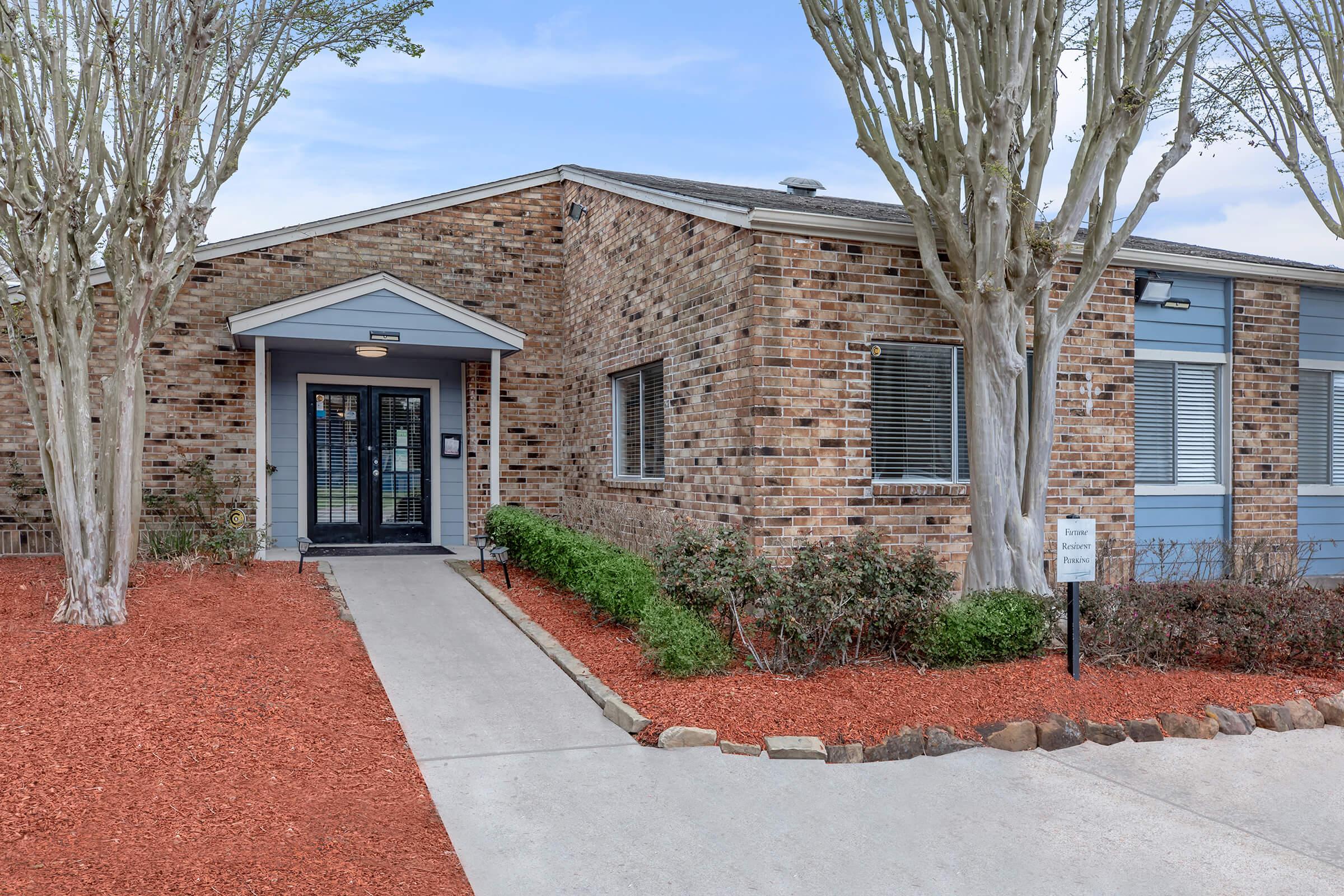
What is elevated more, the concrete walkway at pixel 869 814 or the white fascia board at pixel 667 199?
the white fascia board at pixel 667 199

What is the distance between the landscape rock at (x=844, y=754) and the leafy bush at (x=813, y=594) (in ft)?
3.95

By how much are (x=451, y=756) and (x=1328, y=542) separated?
1081cm

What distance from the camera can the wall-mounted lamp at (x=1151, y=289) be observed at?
9.79m

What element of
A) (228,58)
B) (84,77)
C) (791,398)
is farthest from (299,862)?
(228,58)

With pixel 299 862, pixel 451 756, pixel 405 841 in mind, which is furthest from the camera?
pixel 451 756

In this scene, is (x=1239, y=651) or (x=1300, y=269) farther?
(x=1300, y=269)

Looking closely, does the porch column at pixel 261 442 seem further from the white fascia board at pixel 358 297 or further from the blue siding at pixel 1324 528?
the blue siding at pixel 1324 528

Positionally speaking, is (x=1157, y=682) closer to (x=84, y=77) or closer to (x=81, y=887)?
(x=81, y=887)

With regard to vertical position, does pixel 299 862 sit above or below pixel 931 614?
below

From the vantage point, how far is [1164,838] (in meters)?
3.93

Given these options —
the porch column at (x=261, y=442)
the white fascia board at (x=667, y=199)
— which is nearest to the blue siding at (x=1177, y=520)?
the white fascia board at (x=667, y=199)

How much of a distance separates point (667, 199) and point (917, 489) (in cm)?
388

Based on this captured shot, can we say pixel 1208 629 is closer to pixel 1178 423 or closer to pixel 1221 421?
pixel 1178 423

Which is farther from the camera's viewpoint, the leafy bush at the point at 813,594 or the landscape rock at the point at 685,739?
the leafy bush at the point at 813,594
